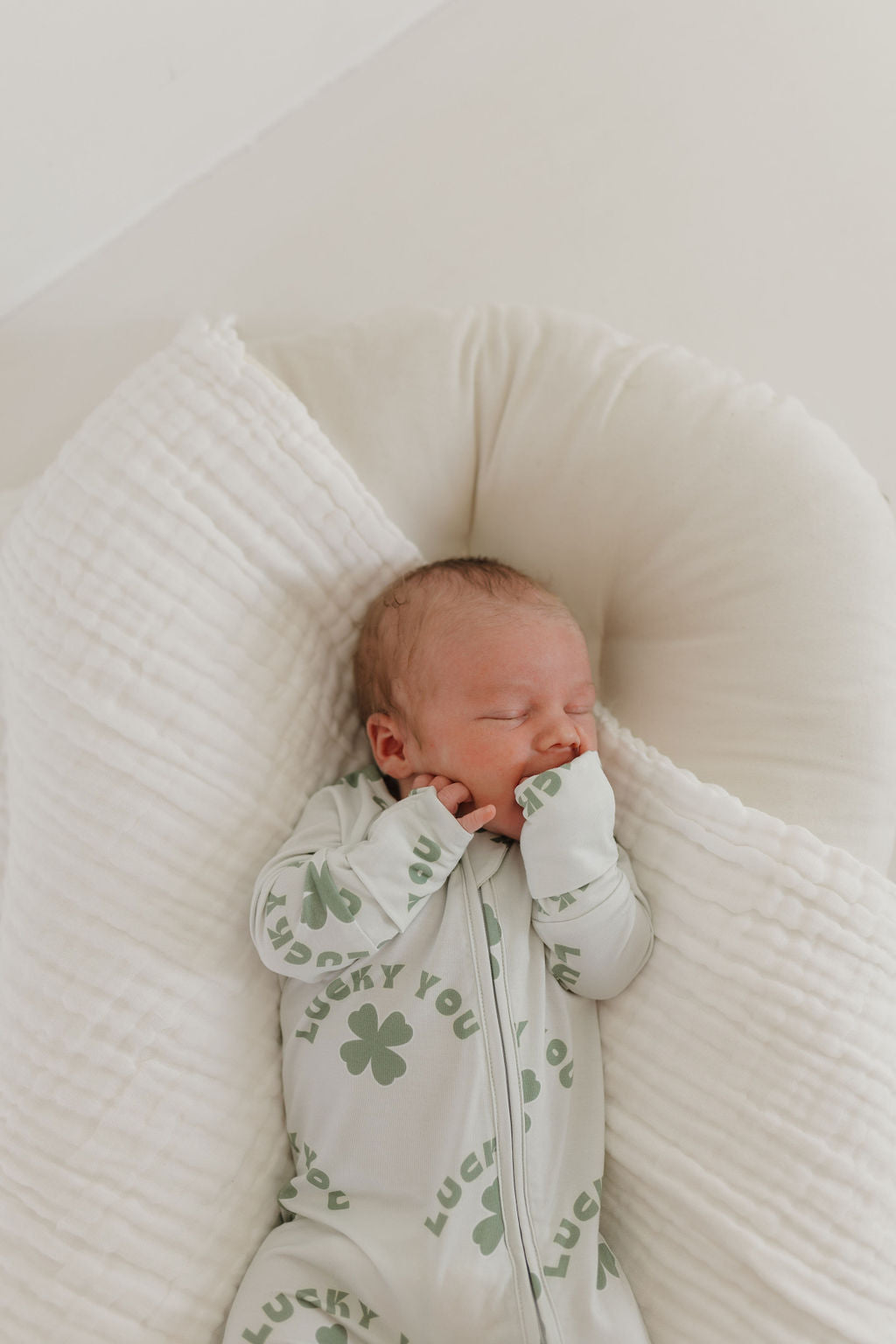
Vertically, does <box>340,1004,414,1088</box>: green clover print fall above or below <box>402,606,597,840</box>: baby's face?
below

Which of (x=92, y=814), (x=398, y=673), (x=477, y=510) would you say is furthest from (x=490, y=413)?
(x=92, y=814)

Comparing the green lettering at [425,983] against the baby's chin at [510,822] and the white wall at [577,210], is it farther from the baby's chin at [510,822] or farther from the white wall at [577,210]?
the white wall at [577,210]

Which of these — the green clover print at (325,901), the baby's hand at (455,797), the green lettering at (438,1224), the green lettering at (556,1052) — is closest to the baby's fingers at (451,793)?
the baby's hand at (455,797)

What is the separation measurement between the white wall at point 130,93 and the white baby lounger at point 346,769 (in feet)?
1.32

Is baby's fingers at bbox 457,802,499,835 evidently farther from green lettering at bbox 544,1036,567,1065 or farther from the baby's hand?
green lettering at bbox 544,1036,567,1065

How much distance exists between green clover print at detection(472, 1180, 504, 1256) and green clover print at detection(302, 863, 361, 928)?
265 mm

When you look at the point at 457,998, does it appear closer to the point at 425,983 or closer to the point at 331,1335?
the point at 425,983

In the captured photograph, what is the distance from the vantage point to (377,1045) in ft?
3.26

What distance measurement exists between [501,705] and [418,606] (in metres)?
0.14

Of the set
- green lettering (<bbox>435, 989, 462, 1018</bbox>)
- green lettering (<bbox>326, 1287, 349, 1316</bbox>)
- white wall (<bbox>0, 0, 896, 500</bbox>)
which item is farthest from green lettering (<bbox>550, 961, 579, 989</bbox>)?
white wall (<bbox>0, 0, 896, 500</bbox>)

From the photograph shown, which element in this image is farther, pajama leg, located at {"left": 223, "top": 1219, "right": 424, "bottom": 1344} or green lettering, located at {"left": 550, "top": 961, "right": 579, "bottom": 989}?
green lettering, located at {"left": 550, "top": 961, "right": 579, "bottom": 989}

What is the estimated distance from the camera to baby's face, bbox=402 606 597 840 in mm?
1041

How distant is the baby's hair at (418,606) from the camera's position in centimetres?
109

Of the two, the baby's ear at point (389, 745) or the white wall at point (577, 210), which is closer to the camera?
the baby's ear at point (389, 745)
